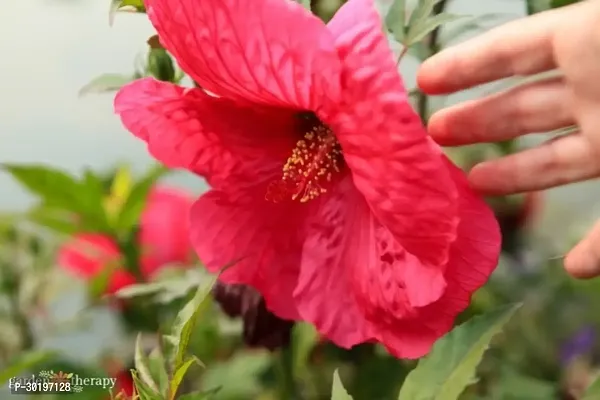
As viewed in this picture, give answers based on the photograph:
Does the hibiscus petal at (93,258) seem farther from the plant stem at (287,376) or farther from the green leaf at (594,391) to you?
the green leaf at (594,391)

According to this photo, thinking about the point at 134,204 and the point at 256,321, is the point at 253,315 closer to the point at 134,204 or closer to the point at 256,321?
the point at 256,321

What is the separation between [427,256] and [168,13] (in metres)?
0.14

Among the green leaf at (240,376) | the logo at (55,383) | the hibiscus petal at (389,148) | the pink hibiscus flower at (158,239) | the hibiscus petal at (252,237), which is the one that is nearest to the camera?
the hibiscus petal at (389,148)

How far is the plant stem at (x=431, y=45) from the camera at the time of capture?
0.41 meters

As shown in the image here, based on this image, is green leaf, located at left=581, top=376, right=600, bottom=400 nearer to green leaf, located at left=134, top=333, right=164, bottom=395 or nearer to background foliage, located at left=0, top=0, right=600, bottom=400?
background foliage, located at left=0, top=0, right=600, bottom=400

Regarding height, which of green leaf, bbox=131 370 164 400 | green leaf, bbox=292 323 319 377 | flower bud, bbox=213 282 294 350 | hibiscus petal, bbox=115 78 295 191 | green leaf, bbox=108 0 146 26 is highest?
green leaf, bbox=108 0 146 26

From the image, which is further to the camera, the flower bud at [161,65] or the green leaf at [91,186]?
the green leaf at [91,186]

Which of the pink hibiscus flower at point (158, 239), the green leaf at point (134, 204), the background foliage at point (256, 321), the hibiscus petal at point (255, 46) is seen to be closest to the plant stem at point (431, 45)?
the background foliage at point (256, 321)

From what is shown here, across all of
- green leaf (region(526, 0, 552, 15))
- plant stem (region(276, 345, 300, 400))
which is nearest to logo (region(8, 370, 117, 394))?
plant stem (region(276, 345, 300, 400))

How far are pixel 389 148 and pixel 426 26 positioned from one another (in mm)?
91

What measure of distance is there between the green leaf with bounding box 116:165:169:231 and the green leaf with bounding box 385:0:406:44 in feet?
0.89

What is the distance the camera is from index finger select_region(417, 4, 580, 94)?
0.30 metres

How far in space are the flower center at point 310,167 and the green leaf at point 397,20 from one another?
0.05 metres

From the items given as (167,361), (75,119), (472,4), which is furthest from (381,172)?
(75,119)
